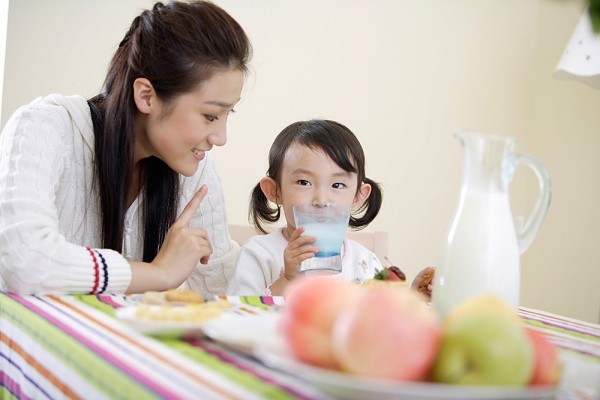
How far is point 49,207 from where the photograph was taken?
1.26 metres

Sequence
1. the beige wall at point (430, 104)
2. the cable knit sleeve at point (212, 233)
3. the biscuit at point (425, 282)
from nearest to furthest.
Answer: the biscuit at point (425, 282)
the cable knit sleeve at point (212, 233)
the beige wall at point (430, 104)

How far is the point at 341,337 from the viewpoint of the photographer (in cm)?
53

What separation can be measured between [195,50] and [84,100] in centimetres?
30

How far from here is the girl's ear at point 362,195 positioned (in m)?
1.91

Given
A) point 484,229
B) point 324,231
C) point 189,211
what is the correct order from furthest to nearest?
1. point 189,211
2. point 324,231
3. point 484,229

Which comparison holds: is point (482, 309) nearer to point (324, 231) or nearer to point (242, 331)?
point (242, 331)

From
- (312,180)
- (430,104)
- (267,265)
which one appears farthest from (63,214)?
(430,104)

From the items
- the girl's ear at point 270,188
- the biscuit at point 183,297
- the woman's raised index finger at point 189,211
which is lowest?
the biscuit at point 183,297

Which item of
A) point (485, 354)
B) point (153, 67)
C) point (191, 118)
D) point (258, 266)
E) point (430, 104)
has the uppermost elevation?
point (430, 104)

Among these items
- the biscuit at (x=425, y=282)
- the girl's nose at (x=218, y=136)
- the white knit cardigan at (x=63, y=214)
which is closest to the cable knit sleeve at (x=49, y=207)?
the white knit cardigan at (x=63, y=214)

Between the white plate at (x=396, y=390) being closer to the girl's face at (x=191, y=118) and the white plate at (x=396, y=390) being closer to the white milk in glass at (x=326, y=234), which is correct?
the white milk in glass at (x=326, y=234)

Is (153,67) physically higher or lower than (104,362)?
higher

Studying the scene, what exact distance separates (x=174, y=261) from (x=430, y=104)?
8.44ft

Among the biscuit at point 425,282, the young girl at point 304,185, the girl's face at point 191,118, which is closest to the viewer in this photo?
the biscuit at point 425,282
